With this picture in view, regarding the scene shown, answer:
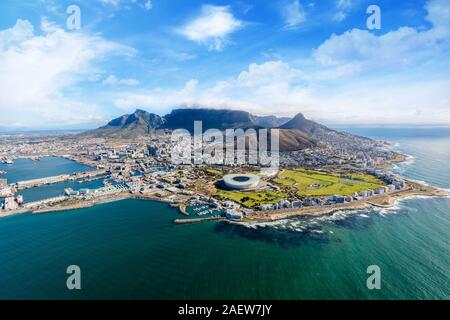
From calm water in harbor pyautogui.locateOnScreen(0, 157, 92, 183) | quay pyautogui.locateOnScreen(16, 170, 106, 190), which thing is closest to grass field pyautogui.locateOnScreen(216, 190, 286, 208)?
quay pyautogui.locateOnScreen(16, 170, 106, 190)

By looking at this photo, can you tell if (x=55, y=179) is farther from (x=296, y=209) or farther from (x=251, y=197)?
(x=296, y=209)

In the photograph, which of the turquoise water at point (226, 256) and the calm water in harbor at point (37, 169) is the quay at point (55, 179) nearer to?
the calm water in harbor at point (37, 169)

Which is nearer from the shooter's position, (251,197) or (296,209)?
(296,209)

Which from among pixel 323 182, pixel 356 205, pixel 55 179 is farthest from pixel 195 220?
pixel 55 179

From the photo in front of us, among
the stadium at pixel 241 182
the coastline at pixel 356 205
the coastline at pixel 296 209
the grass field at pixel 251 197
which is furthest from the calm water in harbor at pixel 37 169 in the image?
the coastline at pixel 356 205

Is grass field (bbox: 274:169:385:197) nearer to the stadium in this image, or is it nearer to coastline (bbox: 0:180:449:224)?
coastline (bbox: 0:180:449:224)

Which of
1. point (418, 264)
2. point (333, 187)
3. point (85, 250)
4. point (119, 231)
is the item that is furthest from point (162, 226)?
point (333, 187)
